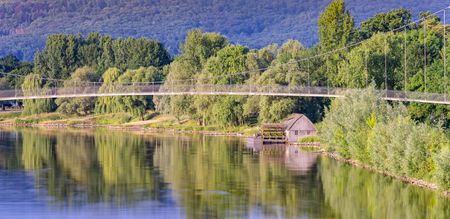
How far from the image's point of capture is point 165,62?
366 ft

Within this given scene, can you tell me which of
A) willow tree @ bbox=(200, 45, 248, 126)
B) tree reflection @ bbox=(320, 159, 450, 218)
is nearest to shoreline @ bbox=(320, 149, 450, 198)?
tree reflection @ bbox=(320, 159, 450, 218)

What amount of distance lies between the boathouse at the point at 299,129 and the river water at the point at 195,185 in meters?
3.42

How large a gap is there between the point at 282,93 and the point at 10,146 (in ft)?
59.9

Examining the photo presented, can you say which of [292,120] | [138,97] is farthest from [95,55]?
[292,120]

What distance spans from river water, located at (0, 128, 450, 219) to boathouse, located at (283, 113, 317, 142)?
3.42 m

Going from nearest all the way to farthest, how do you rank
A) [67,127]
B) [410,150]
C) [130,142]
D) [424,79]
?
[410,150] < [424,79] < [130,142] < [67,127]

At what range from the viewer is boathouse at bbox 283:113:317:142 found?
68.9 metres

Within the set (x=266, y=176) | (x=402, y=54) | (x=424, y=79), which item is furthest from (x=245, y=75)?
→ (x=266, y=176)

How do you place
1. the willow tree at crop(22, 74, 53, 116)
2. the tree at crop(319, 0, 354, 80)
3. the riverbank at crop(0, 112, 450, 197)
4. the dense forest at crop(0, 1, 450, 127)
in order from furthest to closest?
the willow tree at crop(22, 74, 53, 116), the tree at crop(319, 0, 354, 80), the riverbank at crop(0, 112, 450, 197), the dense forest at crop(0, 1, 450, 127)

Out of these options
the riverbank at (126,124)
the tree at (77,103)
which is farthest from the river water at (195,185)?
the tree at (77,103)

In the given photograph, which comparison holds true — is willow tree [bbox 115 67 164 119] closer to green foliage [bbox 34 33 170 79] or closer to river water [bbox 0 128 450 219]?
green foliage [bbox 34 33 170 79]

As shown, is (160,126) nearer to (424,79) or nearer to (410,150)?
(424,79)

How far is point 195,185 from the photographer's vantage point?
46.9 m

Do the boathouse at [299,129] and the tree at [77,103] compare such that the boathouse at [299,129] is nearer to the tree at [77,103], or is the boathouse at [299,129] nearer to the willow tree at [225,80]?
the willow tree at [225,80]
